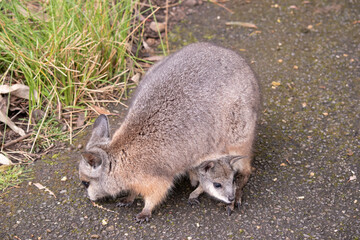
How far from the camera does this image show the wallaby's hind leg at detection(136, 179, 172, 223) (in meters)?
4.04

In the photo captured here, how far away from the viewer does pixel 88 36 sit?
5.19 m

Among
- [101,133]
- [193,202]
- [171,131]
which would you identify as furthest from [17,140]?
[193,202]

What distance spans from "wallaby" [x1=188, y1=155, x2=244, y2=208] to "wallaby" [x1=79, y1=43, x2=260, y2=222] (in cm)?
9

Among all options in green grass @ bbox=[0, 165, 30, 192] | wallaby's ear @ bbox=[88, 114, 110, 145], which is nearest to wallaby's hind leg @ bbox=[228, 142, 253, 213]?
wallaby's ear @ bbox=[88, 114, 110, 145]

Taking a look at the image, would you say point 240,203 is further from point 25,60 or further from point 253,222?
point 25,60

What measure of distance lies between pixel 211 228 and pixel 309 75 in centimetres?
257

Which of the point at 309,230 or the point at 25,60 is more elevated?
the point at 25,60

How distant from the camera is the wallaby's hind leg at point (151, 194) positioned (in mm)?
4039

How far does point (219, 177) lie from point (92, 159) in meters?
1.11

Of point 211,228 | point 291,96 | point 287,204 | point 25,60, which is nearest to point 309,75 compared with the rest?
point 291,96

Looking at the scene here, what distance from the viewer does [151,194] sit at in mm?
4059

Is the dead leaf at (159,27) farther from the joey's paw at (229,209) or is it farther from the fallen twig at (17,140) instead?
the joey's paw at (229,209)

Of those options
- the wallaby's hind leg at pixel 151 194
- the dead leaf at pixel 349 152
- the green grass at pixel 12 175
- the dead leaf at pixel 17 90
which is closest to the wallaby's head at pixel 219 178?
the wallaby's hind leg at pixel 151 194

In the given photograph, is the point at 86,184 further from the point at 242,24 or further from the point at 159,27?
the point at 242,24
